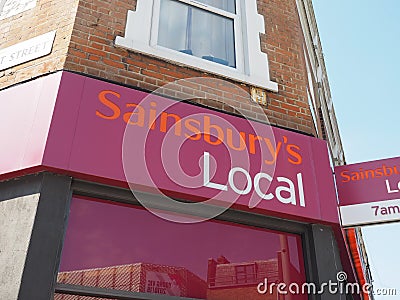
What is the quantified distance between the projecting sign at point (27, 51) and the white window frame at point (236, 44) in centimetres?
69

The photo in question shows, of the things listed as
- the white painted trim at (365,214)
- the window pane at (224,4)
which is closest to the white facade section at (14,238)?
the white painted trim at (365,214)

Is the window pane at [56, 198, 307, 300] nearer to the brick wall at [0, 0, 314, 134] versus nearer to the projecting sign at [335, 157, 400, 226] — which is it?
the projecting sign at [335, 157, 400, 226]

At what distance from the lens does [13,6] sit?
4.97m

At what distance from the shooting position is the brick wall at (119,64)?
13.1ft

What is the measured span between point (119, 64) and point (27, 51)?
38.2 inches

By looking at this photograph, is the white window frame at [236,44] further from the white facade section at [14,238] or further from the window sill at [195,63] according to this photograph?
the white facade section at [14,238]

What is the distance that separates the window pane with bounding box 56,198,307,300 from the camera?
10.7 feet

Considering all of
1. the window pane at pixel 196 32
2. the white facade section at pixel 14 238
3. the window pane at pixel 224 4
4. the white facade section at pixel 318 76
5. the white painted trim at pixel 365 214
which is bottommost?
Answer: the white facade section at pixel 14 238

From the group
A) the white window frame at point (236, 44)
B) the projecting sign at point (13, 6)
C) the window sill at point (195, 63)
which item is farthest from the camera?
the projecting sign at point (13, 6)

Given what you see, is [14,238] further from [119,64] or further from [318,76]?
[318,76]

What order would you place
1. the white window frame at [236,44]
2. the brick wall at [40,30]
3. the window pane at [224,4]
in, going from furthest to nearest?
the window pane at [224,4]
the white window frame at [236,44]
the brick wall at [40,30]

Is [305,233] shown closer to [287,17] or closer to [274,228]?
[274,228]

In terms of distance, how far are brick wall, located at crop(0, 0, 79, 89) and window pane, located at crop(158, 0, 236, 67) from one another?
1062 mm

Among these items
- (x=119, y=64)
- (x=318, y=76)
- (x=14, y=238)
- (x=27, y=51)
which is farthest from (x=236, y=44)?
(x=318, y=76)
